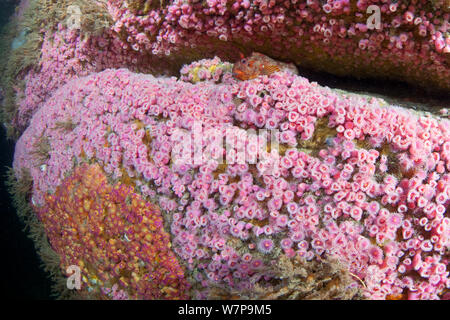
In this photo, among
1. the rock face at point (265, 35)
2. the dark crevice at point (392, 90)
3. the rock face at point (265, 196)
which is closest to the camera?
the rock face at point (265, 196)

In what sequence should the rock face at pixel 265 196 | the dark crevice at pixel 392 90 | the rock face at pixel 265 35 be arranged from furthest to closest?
the dark crevice at pixel 392 90 < the rock face at pixel 265 35 < the rock face at pixel 265 196

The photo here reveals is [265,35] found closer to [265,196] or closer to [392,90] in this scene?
[392,90]

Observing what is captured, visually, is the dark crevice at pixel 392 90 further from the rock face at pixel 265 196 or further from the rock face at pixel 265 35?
the rock face at pixel 265 196

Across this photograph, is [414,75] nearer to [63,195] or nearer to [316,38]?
[316,38]

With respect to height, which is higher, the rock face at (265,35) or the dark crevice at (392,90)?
the rock face at (265,35)

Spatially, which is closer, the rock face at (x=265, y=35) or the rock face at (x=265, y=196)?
the rock face at (x=265, y=196)

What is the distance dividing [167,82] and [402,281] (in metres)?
3.54

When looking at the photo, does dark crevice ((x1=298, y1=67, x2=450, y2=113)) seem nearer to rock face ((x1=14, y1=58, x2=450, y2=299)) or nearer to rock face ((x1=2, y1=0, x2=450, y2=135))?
rock face ((x1=2, y1=0, x2=450, y2=135))

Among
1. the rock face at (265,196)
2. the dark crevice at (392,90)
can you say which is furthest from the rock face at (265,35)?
the rock face at (265,196)

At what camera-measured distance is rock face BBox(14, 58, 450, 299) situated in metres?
2.48

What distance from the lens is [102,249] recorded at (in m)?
3.50

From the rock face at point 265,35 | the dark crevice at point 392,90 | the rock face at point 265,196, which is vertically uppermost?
the rock face at point 265,35

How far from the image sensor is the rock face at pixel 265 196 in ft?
8.14
